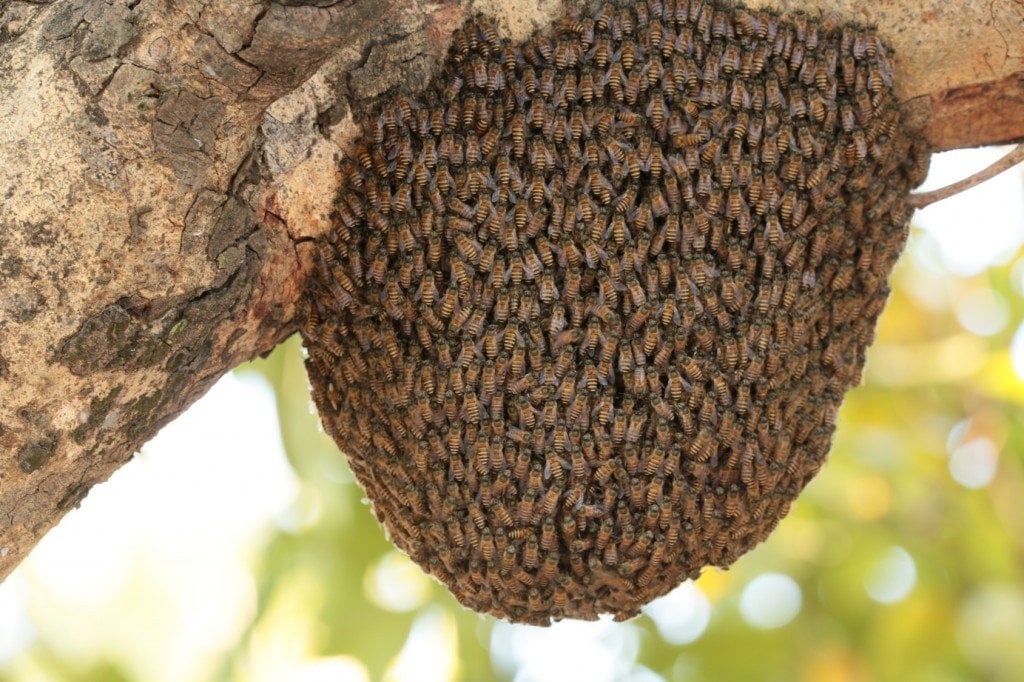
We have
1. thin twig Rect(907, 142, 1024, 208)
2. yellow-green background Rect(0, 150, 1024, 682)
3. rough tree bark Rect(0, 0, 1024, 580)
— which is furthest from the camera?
yellow-green background Rect(0, 150, 1024, 682)

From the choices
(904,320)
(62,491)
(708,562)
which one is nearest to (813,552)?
(904,320)

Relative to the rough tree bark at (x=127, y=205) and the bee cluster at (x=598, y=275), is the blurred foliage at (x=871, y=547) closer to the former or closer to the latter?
the bee cluster at (x=598, y=275)

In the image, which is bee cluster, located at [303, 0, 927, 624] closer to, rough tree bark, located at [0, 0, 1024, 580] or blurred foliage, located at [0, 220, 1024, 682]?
rough tree bark, located at [0, 0, 1024, 580]

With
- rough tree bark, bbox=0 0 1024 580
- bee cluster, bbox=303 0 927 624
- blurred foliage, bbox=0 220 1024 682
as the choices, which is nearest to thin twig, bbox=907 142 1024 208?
bee cluster, bbox=303 0 927 624

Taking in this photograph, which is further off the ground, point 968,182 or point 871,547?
point 968,182

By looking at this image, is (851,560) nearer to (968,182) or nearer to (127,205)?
(968,182)

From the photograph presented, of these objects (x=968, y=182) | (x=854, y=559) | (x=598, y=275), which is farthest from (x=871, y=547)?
(x=598, y=275)
